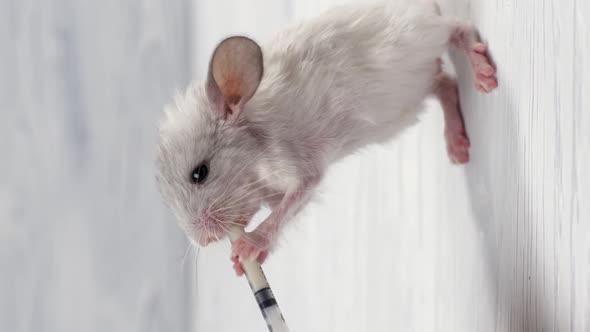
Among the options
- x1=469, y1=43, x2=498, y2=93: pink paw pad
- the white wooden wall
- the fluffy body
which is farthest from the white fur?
the white wooden wall

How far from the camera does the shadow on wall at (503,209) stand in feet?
3.50

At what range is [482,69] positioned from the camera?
1228mm

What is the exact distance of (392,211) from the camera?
5.75 feet

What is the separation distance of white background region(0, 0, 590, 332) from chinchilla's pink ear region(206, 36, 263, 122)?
21cm

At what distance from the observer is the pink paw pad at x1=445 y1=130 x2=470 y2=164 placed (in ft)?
4.52

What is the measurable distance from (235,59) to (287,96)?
0.12 metres

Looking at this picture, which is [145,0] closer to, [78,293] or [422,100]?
[78,293]

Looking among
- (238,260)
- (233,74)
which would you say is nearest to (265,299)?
(238,260)

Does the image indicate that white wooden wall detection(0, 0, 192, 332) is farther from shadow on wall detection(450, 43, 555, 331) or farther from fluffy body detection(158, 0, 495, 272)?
shadow on wall detection(450, 43, 555, 331)

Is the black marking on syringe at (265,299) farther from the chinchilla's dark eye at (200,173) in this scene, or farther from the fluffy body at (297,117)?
the chinchilla's dark eye at (200,173)

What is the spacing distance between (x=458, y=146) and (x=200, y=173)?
Result: 0.45m

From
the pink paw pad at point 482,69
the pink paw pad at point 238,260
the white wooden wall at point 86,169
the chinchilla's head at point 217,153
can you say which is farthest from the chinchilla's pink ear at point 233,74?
the white wooden wall at point 86,169

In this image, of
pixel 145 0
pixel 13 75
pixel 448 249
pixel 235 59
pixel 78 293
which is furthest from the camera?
pixel 145 0

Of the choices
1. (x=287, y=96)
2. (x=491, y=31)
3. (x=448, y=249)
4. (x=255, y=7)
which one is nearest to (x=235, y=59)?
(x=287, y=96)
